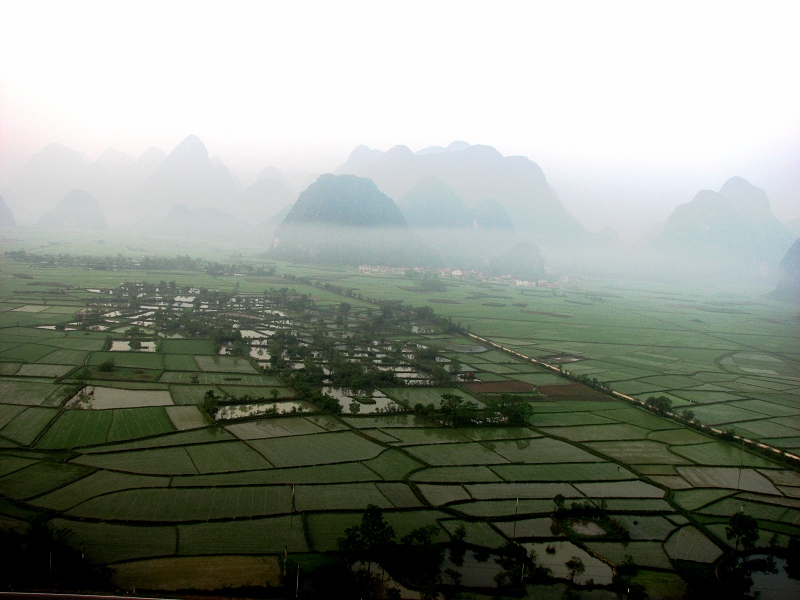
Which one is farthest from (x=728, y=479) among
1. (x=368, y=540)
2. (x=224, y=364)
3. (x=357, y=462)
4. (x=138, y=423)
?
(x=224, y=364)

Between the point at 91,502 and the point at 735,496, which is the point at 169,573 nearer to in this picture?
the point at 91,502

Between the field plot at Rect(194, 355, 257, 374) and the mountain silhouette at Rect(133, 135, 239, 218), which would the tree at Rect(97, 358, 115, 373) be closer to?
the field plot at Rect(194, 355, 257, 374)

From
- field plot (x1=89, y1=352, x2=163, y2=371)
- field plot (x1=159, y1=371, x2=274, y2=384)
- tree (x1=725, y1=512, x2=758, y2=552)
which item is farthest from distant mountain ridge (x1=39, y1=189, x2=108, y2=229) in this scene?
tree (x1=725, y1=512, x2=758, y2=552)

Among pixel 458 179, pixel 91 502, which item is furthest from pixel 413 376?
pixel 458 179

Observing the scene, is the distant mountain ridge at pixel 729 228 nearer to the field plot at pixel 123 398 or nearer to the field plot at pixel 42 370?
the field plot at pixel 123 398

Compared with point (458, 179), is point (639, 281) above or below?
below

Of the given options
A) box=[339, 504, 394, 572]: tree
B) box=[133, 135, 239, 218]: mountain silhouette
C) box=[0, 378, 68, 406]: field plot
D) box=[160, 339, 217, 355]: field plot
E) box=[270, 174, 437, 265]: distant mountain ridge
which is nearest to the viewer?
box=[339, 504, 394, 572]: tree

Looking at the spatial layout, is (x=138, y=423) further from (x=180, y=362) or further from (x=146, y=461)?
(x=180, y=362)

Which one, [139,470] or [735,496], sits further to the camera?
[735,496]
